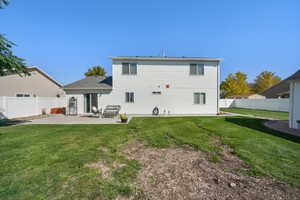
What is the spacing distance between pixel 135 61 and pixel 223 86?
27.5m

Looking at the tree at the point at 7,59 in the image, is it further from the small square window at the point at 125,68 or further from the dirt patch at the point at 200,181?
the dirt patch at the point at 200,181

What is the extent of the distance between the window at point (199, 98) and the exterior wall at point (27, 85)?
59.4 feet

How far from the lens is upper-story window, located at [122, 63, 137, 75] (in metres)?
12.5

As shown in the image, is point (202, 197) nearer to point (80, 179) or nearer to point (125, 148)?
point (80, 179)

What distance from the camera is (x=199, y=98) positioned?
13016 millimetres

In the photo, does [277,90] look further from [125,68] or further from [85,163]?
[85,163]

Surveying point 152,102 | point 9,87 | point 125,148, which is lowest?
point 125,148

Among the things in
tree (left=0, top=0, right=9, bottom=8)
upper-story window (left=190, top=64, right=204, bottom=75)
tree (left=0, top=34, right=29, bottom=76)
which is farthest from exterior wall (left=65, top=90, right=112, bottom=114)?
upper-story window (left=190, top=64, right=204, bottom=75)

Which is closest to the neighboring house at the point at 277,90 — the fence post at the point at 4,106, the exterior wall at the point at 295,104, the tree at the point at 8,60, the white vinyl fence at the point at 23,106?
the exterior wall at the point at 295,104

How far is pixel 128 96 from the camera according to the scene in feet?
42.0

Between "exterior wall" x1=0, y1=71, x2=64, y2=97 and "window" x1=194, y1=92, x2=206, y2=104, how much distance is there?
59.4 feet

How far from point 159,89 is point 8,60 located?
1008cm

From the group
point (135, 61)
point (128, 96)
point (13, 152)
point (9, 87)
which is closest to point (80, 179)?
point (13, 152)

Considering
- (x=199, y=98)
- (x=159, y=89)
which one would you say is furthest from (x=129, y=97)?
(x=199, y=98)
